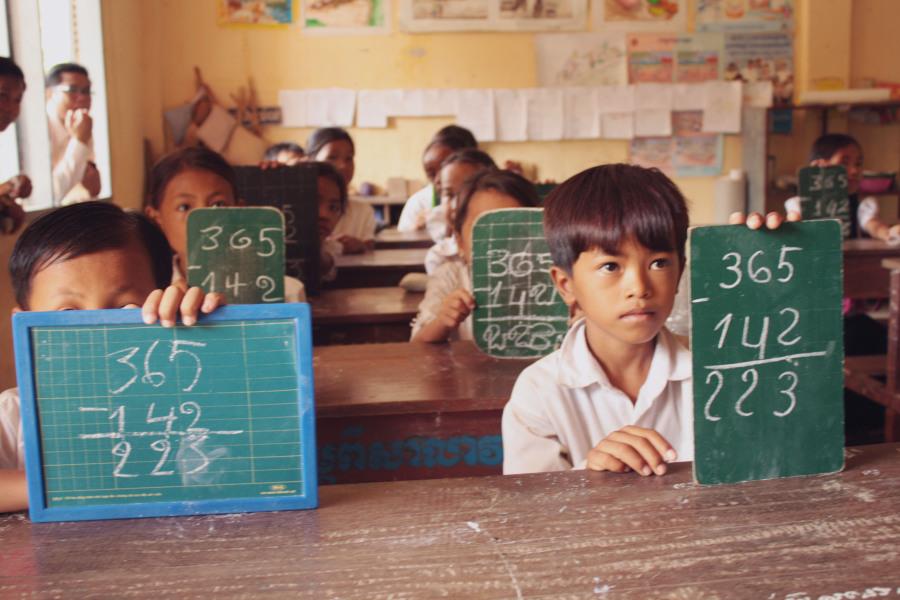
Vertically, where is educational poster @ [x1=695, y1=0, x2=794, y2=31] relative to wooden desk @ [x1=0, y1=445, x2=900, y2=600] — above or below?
above

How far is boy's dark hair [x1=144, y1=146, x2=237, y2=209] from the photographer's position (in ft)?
8.13

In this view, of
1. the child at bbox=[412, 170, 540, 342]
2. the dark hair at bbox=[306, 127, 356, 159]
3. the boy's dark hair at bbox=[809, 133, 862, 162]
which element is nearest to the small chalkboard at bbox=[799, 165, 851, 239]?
the boy's dark hair at bbox=[809, 133, 862, 162]

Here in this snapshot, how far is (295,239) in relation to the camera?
10.5 ft

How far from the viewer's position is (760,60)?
22.5 feet

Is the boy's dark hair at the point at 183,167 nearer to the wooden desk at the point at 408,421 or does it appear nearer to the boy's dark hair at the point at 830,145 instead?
the wooden desk at the point at 408,421

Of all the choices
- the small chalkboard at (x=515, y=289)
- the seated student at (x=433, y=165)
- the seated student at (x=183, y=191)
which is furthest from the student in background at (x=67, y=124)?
the small chalkboard at (x=515, y=289)

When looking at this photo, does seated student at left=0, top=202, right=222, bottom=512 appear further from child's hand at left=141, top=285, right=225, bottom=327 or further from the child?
the child

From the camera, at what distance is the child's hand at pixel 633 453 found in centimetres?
106

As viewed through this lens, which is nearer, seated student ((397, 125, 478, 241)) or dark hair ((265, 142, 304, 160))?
seated student ((397, 125, 478, 241))

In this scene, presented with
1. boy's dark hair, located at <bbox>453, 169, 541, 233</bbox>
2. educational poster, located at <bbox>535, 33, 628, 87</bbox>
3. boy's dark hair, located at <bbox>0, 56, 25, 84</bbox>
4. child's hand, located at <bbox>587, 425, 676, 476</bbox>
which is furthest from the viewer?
educational poster, located at <bbox>535, 33, 628, 87</bbox>

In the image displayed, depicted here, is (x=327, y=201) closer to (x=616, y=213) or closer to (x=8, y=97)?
(x=8, y=97)

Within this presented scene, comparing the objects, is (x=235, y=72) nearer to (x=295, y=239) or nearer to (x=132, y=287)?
(x=295, y=239)

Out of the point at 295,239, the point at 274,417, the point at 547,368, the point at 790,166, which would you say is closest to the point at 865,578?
the point at 274,417

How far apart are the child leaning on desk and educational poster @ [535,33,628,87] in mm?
5513
